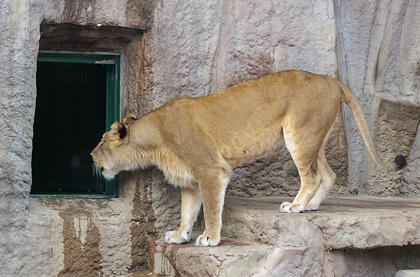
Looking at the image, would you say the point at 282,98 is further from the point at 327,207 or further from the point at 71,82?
the point at 71,82

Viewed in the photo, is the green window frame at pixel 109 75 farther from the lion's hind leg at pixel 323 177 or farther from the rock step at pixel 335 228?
the lion's hind leg at pixel 323 177

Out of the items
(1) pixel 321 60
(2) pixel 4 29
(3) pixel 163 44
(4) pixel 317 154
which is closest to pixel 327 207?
(4) pixel 317 154

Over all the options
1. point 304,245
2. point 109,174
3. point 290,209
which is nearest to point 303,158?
point 290,209

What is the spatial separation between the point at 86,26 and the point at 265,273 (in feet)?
9.51

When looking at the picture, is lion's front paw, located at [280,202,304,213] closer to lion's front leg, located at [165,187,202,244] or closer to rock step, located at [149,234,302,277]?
rock step, located at [149,234,302,277]

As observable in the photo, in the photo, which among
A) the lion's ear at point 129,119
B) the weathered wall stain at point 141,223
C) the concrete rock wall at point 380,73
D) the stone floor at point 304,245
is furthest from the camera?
the concrete rock wall at point 380,73

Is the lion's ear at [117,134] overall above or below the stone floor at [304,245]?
above

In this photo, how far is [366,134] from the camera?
613 centimetres

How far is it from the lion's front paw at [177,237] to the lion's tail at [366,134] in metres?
1.88

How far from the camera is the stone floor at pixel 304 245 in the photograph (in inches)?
215

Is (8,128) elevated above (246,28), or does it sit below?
below

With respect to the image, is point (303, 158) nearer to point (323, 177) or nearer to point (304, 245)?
point (323, 177)

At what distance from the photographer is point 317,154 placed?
6020mm

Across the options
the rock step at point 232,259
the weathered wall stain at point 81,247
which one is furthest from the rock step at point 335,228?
the weathered wall stain at point 81,247
